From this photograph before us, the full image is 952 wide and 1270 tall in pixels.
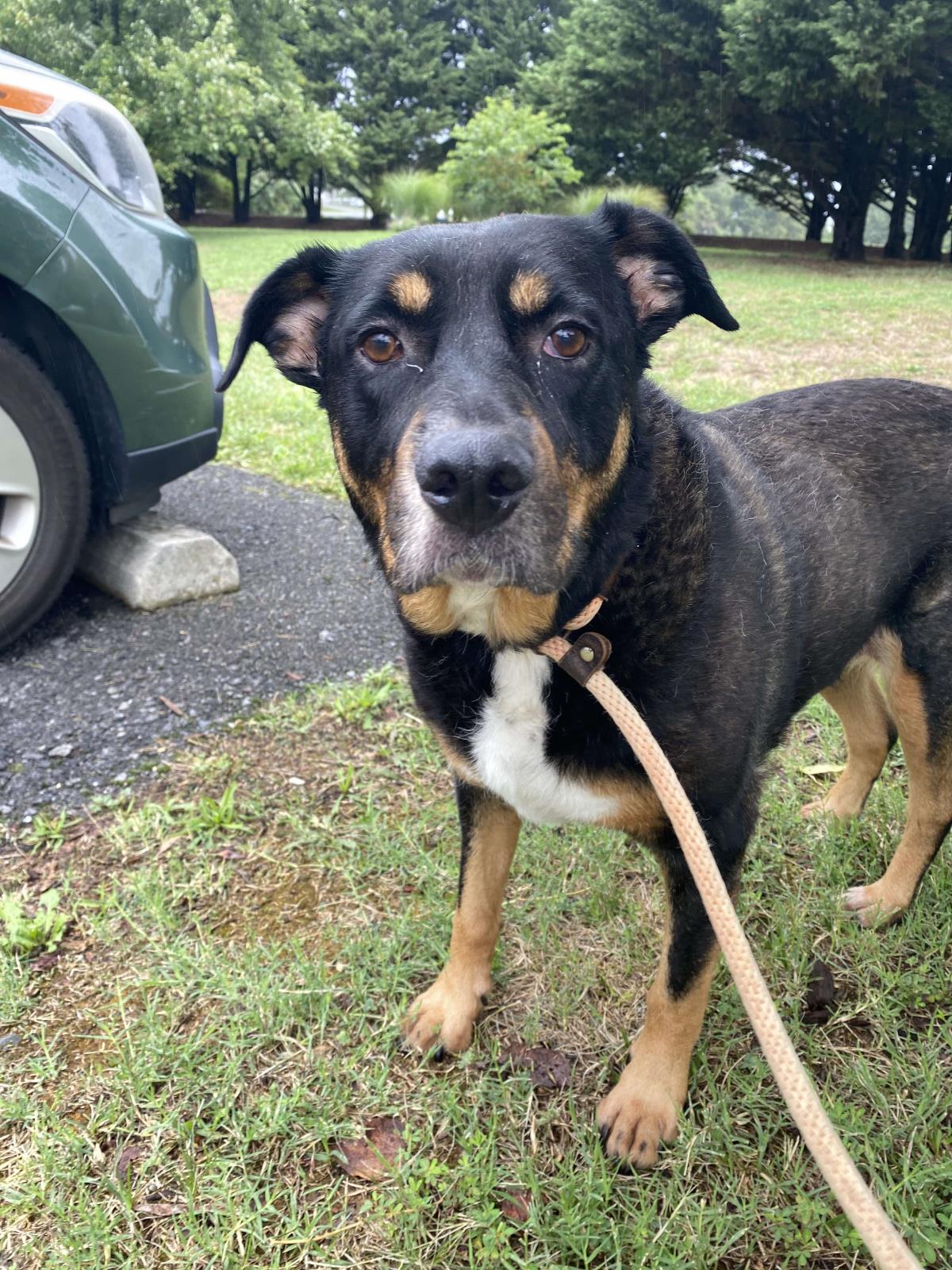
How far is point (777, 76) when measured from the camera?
2142 cm

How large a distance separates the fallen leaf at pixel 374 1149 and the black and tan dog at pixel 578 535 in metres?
0.25

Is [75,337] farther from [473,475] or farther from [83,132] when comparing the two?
[473,475]

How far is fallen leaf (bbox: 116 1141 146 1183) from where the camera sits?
76.2 inches

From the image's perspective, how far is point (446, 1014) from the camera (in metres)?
2.32

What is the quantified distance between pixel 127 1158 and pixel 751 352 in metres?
10.1

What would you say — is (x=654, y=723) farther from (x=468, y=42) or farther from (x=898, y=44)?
(x=468, y=42)

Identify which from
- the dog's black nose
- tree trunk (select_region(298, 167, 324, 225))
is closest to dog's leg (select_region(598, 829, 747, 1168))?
the dog's black nose

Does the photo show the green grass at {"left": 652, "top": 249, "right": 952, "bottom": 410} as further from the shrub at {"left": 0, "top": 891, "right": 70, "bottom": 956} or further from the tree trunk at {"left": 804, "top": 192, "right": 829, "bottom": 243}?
the tree trunk at {"left": 804, "top": 192, "right": 829, "bottom": 243}

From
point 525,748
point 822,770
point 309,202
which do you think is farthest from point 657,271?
point 309,202

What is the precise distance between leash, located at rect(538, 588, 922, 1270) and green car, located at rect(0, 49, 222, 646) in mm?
2586

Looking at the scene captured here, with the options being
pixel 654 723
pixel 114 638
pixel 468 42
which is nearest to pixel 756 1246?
pixel 654 723

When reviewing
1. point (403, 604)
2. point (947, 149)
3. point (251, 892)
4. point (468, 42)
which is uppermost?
point (468, 42)

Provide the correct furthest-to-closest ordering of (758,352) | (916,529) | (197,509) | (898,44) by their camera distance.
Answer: (898,44), (758,352), (197,509), (916,529)

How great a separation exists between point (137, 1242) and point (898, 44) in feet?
82.6
